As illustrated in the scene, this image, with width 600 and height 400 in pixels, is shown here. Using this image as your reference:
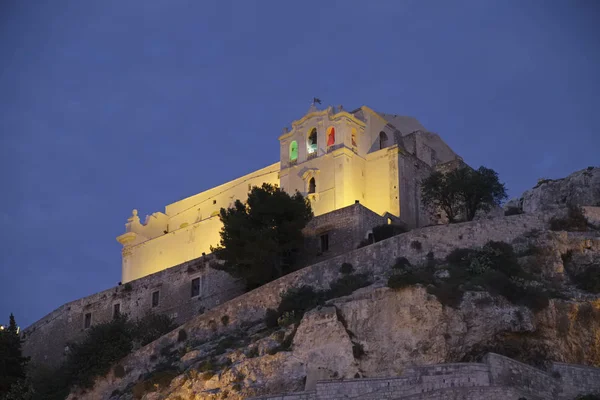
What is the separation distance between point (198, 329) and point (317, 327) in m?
8.29

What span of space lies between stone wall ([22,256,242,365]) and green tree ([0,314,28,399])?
8.56 metres

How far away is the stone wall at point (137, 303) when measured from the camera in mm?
52656

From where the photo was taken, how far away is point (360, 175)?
56188mm

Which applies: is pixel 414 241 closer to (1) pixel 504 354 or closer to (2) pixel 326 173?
(1) pixel 504 354

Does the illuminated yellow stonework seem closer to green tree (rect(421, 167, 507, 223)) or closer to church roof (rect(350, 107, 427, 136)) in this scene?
church roof (rect(350, 107, 427, 136))

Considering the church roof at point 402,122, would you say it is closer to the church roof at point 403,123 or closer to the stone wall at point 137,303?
the church roof at point 403,123

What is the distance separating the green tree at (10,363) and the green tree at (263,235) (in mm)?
10538

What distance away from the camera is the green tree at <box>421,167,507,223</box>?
168 feet

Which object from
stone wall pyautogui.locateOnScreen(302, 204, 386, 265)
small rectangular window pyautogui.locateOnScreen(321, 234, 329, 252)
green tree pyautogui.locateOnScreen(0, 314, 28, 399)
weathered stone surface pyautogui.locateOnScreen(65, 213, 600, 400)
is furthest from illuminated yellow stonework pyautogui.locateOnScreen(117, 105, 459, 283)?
green tree pyautogui.locateOnScreen(0, 314, 28, 399)

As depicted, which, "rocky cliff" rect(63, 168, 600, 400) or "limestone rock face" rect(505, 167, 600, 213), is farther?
"limestone rock face" rect(505, 167, 600, 213)

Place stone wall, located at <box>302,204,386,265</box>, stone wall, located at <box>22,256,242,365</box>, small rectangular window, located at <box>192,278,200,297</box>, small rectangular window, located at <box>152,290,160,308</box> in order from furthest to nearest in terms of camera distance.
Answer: small rectangular window, located at <box>152,290,160,308</box> → small rectangular window, located at <box>192,278,200,297</box> → stone wall, located at <box>22,256,242,365</box> → stone wall, located at <box>302,204,386,265</box>

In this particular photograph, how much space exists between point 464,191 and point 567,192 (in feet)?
21.1

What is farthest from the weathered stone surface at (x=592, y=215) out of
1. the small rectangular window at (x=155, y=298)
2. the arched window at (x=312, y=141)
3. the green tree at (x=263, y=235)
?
the small rectangular window at (x=155, y=298)

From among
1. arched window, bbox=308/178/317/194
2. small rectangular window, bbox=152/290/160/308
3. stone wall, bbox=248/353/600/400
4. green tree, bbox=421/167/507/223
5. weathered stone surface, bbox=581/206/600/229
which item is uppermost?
arched window, bbox=308/178/317/194
